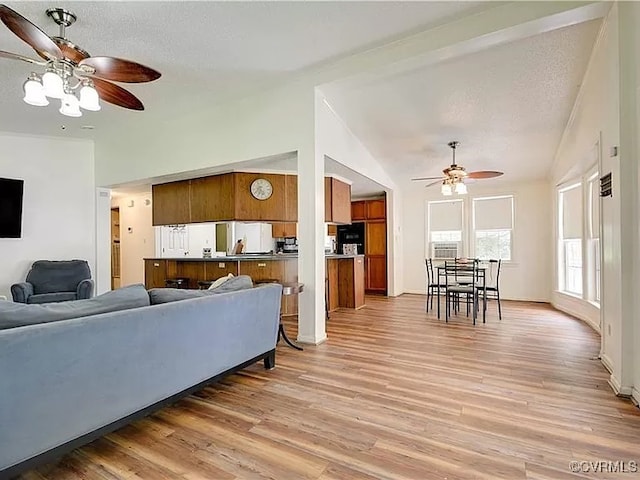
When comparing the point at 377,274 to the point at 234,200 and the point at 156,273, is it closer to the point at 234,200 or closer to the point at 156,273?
the point at 234,200

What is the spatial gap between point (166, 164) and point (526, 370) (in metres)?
5.03

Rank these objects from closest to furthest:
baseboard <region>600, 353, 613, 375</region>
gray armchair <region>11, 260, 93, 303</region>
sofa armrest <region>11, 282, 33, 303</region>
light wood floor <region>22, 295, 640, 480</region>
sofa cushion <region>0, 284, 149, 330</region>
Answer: sofa cushion <region>0, 284, 149, 330</region> → light wood floor <region>22, 295, 640, 480</region> → baseboard <region>600, 353, 613, 375</region> → sofa armrest <region>11, 282, 33, 303</region> → gray armchair <region>11, 260, 93, 303</region>

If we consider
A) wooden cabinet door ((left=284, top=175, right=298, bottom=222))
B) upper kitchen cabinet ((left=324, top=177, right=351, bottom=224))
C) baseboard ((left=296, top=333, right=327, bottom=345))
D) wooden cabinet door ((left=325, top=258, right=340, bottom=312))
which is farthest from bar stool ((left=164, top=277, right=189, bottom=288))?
baseboard ((left=296, top=333, right=327, bottom=345))

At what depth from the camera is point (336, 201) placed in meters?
5.82

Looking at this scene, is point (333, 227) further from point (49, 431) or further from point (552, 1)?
point (49, 431)

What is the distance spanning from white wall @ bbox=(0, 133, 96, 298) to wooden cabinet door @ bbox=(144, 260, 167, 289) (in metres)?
0.88

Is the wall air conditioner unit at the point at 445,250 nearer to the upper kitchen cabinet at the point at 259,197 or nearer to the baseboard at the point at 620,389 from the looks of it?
the upper kitchen cabinet at the point at 259,197

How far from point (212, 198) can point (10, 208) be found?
9.17ft

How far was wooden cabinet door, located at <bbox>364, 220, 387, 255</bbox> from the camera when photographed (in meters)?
7.73

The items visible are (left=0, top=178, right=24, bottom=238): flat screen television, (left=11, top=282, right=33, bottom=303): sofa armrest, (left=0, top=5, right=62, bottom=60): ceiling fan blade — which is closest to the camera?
(left=0, top=5, right=62, bottom=60): ceiling fan blade

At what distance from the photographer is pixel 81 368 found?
168 cm

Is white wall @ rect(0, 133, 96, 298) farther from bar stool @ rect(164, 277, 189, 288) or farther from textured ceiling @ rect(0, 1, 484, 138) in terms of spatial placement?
textured ceiling @ rect(0, 1, 484, 138)

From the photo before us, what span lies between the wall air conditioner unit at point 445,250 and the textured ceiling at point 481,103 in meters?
2.11
